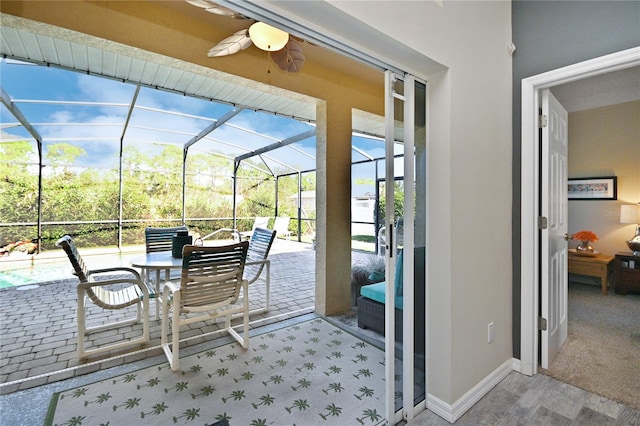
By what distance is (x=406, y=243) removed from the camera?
1798 mm

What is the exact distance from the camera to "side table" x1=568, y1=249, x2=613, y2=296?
414 centimetres

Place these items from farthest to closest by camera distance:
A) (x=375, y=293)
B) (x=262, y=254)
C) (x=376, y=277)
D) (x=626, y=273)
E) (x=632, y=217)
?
(x=632, y=217) → (x=626, y=273) → (x=262, y=254) → (x=376, y=277) → (x=375, y=293)

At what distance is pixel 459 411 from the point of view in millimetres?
1769

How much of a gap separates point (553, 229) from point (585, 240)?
9.67 feet

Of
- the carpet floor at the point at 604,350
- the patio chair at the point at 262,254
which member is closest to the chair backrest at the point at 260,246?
the patio chair at the point at 262,254

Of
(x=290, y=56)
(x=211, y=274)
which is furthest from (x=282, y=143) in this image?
(x=211, y=274)

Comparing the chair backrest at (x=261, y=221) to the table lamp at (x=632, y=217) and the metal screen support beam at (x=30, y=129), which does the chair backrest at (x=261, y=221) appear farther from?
the table lamp at (x=632, y=217)

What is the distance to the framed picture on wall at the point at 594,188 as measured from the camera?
4.48m

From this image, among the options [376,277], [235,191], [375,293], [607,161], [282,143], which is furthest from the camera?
[235,191]

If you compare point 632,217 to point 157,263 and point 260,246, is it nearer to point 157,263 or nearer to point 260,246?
point 260,246

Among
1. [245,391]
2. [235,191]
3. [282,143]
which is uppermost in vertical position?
[282,143]

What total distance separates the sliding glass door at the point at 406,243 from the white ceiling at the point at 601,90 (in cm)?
194

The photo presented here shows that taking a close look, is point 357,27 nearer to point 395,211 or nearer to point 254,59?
point 395,211

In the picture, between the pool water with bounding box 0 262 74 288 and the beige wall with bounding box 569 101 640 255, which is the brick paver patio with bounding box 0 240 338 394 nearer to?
the pool water with bounding box 0 262 74 288
